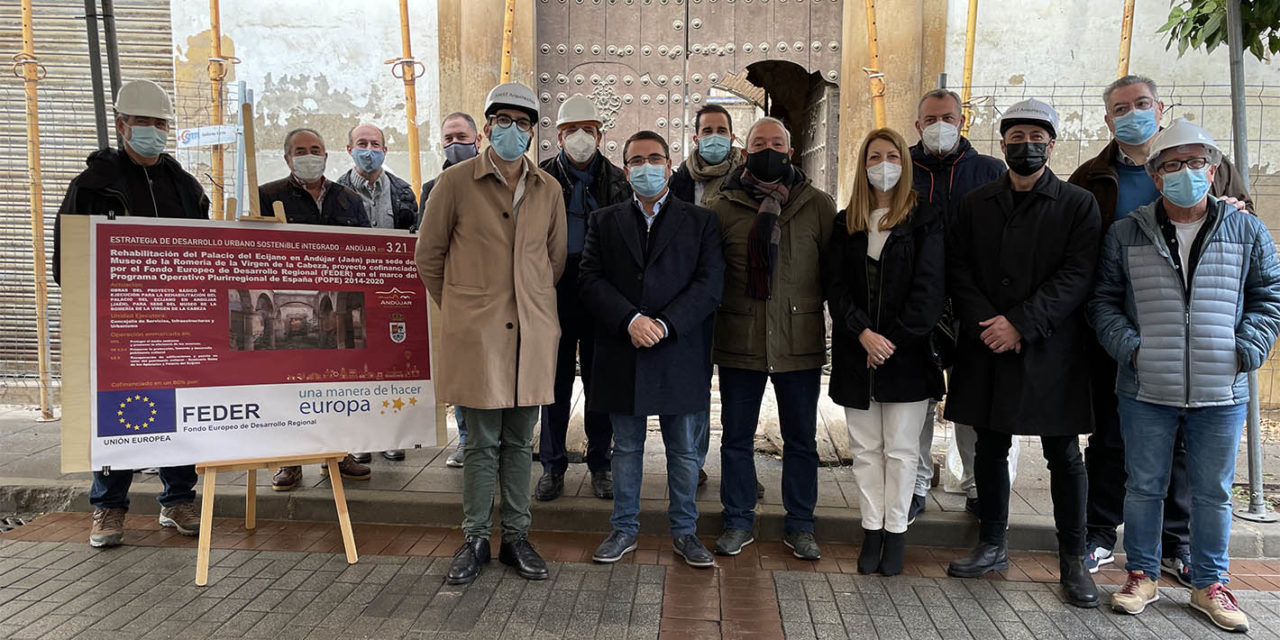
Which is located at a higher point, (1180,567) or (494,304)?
(494,304)

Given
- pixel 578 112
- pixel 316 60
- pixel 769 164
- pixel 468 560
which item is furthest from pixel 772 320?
pixel 316 60

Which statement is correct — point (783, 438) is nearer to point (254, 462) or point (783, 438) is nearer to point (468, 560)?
point (468, 560)

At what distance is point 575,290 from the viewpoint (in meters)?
4.28

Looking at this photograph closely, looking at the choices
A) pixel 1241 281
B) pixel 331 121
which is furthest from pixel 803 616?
pixel 331 121

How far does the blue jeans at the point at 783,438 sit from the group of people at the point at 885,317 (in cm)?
1

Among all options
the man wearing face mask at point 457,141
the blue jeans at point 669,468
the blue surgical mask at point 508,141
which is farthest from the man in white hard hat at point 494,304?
the man wearing face mask at point 457,141

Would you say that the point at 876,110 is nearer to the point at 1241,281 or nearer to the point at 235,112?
the point at 1241,281

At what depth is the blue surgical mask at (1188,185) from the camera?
125 inches

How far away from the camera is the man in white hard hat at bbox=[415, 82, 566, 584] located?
3602 mm

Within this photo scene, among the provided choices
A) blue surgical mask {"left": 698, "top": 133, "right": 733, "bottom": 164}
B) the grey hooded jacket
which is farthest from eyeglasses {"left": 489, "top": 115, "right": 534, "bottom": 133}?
the grey hooded jacket

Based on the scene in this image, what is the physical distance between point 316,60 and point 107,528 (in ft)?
14.8

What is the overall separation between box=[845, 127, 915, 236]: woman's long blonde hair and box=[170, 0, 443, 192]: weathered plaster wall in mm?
4606

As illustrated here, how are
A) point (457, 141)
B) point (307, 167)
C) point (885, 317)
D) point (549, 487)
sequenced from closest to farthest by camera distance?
point (885, 317) → point (549, 487) → point (307, 167) → point (457, 141)

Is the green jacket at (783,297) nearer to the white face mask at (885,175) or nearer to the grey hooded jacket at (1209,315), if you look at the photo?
the white face mask at (885,175)
